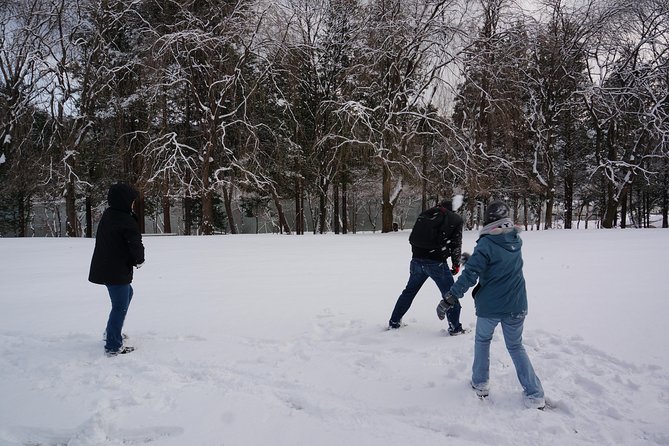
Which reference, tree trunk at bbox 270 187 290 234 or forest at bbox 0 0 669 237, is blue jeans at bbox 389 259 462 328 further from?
tree trunk at bbox 270 187 290 234

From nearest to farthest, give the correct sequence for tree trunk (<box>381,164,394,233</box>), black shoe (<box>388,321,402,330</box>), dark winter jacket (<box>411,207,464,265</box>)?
dark winter jacket (<box>411,207,464,265</box>) → black shoe (<box>388,321,402,330</box>) → tree trunk (<box>381,164,394,233</box>)

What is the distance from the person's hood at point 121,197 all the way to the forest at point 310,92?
519 inches

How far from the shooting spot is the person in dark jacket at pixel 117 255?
169 inches

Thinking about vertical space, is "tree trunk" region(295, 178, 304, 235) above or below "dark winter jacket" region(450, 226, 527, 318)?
above

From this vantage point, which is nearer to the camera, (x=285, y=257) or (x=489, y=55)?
(x=285, y=257)

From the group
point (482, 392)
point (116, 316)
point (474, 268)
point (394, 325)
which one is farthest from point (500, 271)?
point (116, 316)

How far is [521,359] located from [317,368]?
1953mm

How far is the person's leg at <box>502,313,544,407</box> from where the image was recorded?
10.6 ft

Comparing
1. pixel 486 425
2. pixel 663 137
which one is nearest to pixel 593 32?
pixel 663 137

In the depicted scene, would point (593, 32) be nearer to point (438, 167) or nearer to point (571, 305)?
point (438, 167)

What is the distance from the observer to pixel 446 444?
2.81 m

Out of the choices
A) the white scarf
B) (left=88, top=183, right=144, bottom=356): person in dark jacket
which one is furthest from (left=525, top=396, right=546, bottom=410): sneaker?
(left=88, top=183, right=144, bottom=356): person in dark jacket

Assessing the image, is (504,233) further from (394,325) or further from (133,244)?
(133,244)

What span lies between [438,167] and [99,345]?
1672 centimetres
